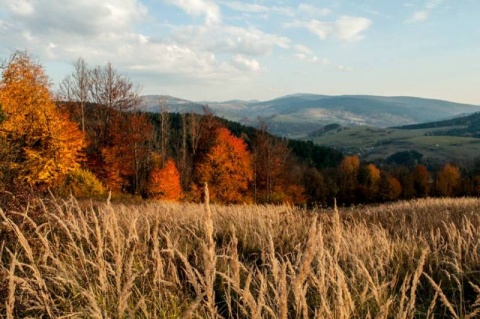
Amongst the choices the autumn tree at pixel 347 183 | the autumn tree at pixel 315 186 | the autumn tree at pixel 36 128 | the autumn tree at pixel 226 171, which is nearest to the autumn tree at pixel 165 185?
the autumn tree at pixel 226 171

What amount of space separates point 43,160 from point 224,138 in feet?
86.9

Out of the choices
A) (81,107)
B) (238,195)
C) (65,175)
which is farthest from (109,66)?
(238,195)

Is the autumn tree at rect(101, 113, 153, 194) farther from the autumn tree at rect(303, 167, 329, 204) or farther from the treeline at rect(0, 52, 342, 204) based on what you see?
the autumn tree at rect(303, 167, 329, 204)

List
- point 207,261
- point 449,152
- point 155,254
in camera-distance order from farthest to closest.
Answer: point 449,152, point 155,254, point 207,261

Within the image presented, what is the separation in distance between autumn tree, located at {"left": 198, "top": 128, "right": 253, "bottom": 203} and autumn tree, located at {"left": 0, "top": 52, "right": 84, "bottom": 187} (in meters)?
18.7

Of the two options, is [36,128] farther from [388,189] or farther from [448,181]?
[448,181]

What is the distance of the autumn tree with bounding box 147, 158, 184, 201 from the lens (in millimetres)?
42094

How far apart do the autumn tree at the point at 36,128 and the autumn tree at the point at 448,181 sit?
279 ft

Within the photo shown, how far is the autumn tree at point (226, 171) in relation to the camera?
47688 millimetres

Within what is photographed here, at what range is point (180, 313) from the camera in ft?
11.5

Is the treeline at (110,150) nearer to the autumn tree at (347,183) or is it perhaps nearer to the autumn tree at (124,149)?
the autumn tree at (124,149)

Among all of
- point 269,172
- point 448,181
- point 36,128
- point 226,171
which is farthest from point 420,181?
point 36,128

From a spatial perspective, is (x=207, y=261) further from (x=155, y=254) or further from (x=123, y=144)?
(x=123, y=144)

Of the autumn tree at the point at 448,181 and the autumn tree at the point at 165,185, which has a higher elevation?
the autumn tree at the point at 165,185
